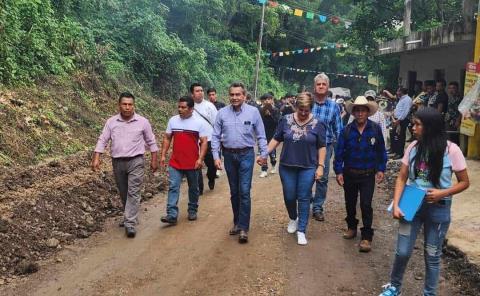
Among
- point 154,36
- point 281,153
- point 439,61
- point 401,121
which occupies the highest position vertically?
point 154,36

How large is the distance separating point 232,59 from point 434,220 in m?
30.9

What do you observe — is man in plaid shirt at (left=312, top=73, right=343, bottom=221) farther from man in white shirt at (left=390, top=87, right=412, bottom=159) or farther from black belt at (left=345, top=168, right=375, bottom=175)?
man in white shirt at (left=390, top=87, right=412, bottom=159)

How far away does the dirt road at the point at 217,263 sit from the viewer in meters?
4.91

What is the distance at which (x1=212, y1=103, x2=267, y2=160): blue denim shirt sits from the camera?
20.7 feet

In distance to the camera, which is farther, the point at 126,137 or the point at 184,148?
the point at 184,148

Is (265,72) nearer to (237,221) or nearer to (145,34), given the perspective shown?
(145,34)

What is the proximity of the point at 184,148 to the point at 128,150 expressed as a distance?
2.70 feet

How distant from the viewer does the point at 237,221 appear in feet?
21.9

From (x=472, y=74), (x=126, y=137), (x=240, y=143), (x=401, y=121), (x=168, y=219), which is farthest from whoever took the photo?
(x=401, y=121)

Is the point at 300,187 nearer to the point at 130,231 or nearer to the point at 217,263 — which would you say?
the point at 217,263

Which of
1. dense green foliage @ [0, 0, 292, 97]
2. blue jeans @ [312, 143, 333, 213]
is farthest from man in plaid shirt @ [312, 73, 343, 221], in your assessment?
dense green foliage @ [0, 0, 292, 97]

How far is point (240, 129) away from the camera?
6328mm

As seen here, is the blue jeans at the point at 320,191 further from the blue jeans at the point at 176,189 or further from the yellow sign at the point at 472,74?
the yellow sign at the point at 472,74

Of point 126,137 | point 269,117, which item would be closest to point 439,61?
point 269,117
